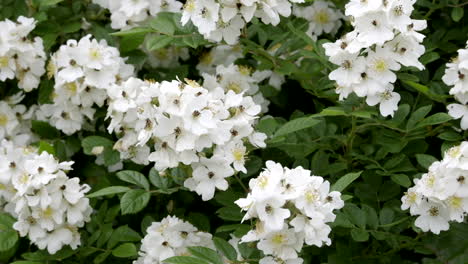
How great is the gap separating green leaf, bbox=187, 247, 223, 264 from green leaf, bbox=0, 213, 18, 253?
703 mm

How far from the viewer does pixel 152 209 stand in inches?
120

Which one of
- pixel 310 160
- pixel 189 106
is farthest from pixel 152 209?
pixel 189 106

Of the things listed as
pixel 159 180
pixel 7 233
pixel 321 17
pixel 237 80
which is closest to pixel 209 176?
pixel 159 180

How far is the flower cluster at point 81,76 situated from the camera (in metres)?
2.95

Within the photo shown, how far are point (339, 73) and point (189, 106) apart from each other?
0.47m

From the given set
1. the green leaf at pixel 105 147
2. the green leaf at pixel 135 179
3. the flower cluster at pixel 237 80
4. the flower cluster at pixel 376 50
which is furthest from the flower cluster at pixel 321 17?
the green leaf at pixel 135 179

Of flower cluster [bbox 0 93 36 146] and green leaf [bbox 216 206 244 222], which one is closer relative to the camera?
green leaf [bbox 216 206 244 222]

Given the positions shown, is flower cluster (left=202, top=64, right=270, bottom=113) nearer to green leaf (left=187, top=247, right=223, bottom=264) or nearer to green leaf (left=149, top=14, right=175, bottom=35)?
green leaf (left=149, top=14, right=175, bottom=35)

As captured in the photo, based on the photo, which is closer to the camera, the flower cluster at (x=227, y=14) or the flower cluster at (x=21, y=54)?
the flower cluster at (x=227, y=14)

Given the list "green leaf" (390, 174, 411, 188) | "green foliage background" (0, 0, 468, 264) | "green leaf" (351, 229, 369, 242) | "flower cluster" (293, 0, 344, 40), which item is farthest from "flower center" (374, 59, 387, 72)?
"flower cluster" (293, 0, 344, 40)

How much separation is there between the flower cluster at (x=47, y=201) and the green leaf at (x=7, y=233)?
0.04 m

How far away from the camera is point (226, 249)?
240cm

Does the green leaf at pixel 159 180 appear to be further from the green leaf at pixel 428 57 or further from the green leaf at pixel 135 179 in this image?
the green leaf at pixel 428 57

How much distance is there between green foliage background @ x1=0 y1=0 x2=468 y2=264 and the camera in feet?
8.34
